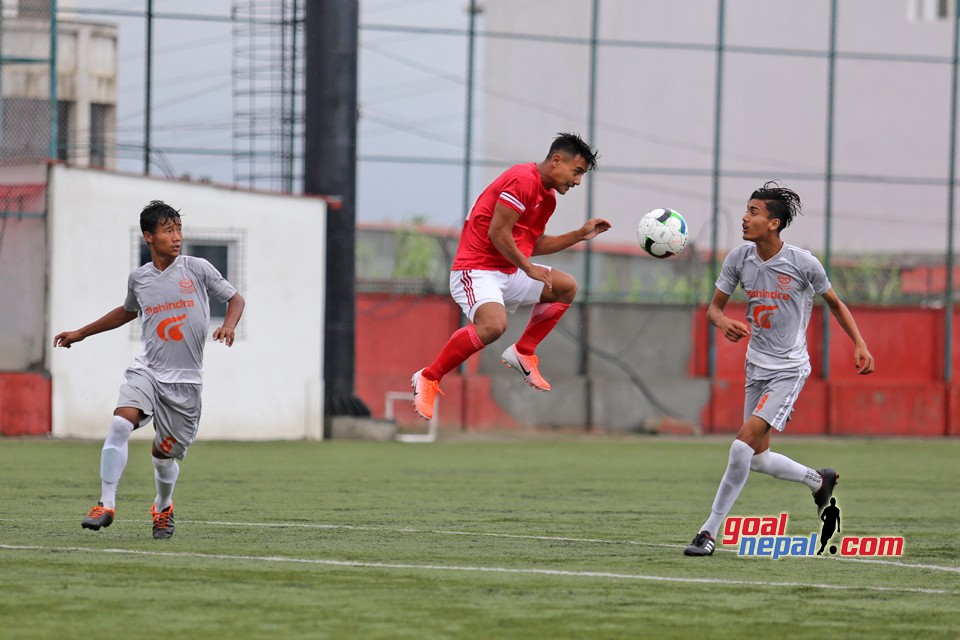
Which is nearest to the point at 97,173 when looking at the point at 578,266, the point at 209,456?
the point at 209,456

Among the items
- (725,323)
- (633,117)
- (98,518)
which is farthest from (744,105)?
(98,518)

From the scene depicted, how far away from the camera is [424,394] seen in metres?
10.3

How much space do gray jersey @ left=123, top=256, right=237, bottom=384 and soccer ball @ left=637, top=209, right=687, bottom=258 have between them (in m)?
3.12

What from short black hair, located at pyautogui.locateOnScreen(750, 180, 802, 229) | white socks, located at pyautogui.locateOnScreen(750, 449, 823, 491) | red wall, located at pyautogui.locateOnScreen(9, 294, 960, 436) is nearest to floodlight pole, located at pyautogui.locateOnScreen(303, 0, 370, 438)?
red wall, located at pyautogui.locateOnScreen(9, 294, 960, 436)

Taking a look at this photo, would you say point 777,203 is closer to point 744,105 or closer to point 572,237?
point 572,237

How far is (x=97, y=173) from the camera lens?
843 inches

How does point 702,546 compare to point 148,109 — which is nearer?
point 702,546

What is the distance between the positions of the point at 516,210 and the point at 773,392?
2.04 meters

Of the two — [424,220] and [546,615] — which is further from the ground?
[424,220]

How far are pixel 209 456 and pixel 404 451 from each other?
3.31 meters

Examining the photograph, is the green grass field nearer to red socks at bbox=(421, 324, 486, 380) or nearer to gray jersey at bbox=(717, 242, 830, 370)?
red socks at bbox=(421, 324, 486, 380)

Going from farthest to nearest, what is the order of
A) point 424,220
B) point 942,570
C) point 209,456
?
point 424,220, point 209,456, point 942,570

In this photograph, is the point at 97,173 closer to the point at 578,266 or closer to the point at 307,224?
the point at 307,224

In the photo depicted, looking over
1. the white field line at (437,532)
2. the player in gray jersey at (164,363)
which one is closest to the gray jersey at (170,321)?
the player in gray jersey at (164,363)
